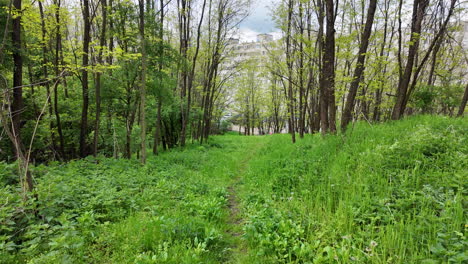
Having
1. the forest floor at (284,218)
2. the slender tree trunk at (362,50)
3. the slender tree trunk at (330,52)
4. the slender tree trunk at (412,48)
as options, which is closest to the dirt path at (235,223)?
the forest floor at (284,218)

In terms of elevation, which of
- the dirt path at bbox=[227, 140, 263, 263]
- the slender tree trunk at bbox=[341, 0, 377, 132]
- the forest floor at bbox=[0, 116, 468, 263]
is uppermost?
the slender tree trunk at bbox=[341, 0, 377, 132]

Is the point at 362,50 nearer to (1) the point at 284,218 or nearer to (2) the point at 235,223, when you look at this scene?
Answer: (1) the point at 284,218

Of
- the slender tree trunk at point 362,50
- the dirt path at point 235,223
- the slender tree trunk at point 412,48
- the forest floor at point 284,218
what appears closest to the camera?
the forest floor at point 284,218

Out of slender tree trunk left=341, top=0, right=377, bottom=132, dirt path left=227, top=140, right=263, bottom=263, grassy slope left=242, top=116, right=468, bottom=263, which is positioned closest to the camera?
grassy slope left=242, top=116, right=468, bottom=263

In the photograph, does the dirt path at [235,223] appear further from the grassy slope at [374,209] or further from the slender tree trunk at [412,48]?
the slender tree trunk at [412,48]

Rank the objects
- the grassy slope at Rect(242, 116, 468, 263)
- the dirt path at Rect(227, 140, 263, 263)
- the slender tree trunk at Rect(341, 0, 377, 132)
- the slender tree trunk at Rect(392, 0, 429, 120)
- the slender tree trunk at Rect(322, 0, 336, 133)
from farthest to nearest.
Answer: the slender tree trunk at Rect(392, 0, 429, 120)
the slender tree trunk at Rect(322, 0, 336, 133)
the slender tree trunk at Rect(341, 0, 377, 132)
the dirt path at Rect(227, 140, 263, 263)
the grassy slope at Rect(242, 116, 468, 263)

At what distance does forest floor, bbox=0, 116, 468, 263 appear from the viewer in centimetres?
226

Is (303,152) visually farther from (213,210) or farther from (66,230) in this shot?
(66,230)

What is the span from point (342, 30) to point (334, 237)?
14.8 meters

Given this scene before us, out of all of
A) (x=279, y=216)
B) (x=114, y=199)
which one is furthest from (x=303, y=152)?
(x=114, y=199)

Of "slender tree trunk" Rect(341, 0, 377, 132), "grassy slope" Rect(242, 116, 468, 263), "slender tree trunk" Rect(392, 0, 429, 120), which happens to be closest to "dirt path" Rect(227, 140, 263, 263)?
"grassy slope" Rect(242, 116, 468, 263)

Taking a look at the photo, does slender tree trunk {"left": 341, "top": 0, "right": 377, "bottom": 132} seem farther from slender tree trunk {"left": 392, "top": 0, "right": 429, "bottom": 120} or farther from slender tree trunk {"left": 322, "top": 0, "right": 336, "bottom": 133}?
slender tree trunk {"left": 392, "top": 0, "right": 429, "bottom": 120}

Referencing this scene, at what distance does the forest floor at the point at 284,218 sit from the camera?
226cm

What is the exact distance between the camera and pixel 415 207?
2660 mm
